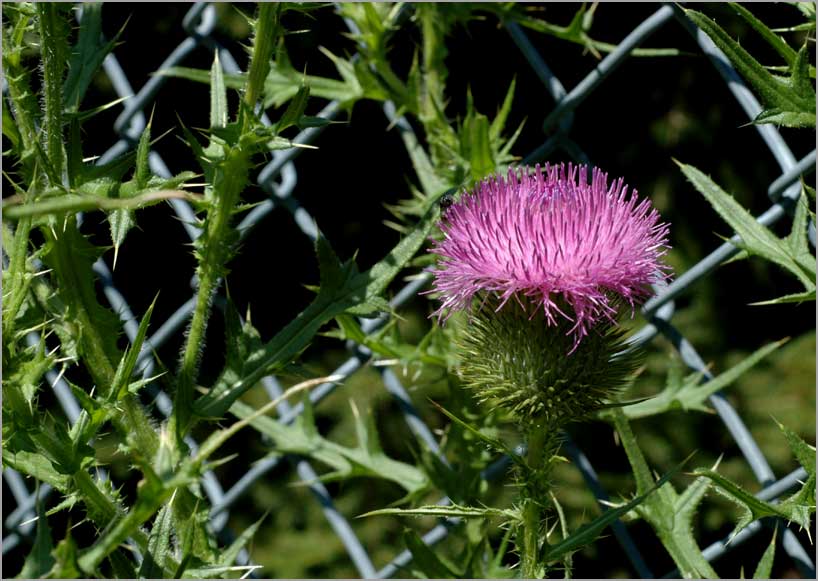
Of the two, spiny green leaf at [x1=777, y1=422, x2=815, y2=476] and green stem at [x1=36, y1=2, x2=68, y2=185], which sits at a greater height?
green stem at [x1=36, y1=2, x2=68, y2=185]

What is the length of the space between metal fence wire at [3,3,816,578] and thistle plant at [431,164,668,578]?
180 millimetres

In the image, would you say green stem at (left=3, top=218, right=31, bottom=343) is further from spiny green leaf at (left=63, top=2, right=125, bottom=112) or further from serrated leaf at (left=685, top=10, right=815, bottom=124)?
serrated leaf at (left=685, top=10, right=815, bottom=124)

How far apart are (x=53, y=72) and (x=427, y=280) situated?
0.93 metres

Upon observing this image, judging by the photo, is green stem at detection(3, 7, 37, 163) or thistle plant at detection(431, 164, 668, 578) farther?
green stem at detection(3, 7, 37, 163)

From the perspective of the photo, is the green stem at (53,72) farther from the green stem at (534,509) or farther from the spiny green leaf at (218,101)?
the green stem at (534,509)

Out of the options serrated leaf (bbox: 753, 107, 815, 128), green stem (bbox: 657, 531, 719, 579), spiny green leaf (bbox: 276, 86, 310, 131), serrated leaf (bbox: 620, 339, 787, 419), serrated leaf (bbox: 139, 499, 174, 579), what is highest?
spiny green leaf (bbox: 276, 86, 310, 131)

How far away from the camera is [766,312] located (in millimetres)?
3076

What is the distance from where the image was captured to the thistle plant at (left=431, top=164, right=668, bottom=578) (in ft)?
4.31

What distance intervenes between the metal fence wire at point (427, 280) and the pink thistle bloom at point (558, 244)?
0.74 feet

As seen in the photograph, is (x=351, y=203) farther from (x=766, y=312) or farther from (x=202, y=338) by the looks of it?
(x=202, y=338)

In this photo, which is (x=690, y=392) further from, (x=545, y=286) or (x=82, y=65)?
(x=82, y=65)

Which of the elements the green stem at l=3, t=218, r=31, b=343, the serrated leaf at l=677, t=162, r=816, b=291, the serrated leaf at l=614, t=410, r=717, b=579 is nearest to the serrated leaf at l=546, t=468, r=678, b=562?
the serrated leaf at l=614, t=410, r=717, b=579

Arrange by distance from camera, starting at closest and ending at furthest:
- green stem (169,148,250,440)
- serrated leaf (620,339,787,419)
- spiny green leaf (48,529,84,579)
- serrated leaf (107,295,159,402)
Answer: spiny green leaf (48,529,84,579) → serrated leaf (107,295,159,402) → green stem (169,148,250,440) → serrated leaf (620,339,787,419)

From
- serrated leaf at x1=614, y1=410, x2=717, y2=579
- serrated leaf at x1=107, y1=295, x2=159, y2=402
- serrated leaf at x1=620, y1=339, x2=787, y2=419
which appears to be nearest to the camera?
serrated leaf at x1=107, y1=295, x2=159, y2=402
